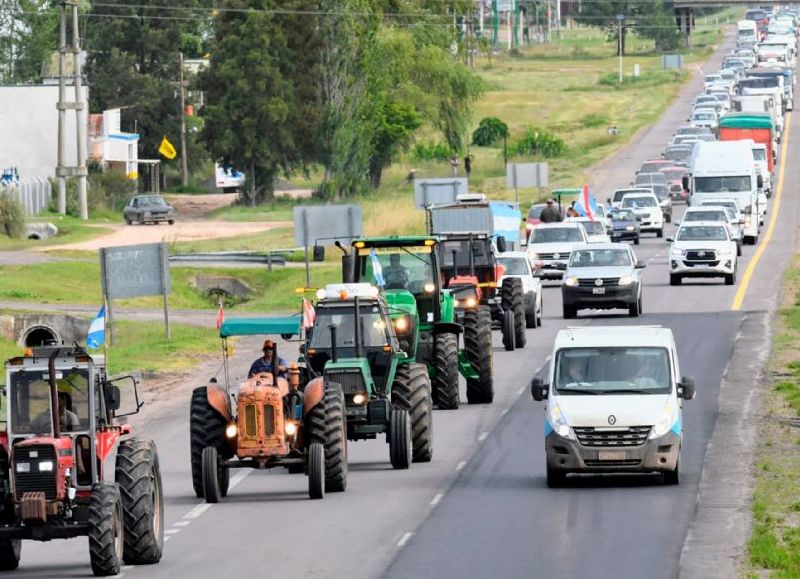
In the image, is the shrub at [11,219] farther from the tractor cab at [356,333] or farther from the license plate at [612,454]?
the license plate at [612,454]

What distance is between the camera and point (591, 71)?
184m

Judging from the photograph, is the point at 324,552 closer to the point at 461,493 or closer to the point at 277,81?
the point at 461,493

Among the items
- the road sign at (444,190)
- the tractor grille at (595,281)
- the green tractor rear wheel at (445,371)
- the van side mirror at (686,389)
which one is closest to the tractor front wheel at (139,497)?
the van side mirror at (686,389)

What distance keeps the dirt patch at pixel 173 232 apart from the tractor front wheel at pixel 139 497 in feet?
196

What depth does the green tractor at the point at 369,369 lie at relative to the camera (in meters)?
26.0

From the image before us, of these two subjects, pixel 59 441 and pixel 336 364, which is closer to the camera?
pixel 59 441

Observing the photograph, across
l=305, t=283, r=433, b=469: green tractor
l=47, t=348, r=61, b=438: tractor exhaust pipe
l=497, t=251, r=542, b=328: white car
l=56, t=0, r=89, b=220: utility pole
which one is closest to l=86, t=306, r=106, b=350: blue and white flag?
l=305, t=283, r=433, b=469: green tractor

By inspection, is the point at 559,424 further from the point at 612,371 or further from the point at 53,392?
the point at 53,392

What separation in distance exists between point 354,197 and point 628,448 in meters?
81.7

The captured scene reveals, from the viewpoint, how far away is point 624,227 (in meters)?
75.9

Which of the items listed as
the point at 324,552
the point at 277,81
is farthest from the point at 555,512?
the point at 277,81

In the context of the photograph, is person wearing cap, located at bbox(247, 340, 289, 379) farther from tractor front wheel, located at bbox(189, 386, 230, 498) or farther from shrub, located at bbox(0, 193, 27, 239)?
shrub, located at bbox(0, 193, 27, 239)

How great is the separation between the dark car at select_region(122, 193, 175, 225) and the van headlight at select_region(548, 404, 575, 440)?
252 feet

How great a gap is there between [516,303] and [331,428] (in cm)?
1938
